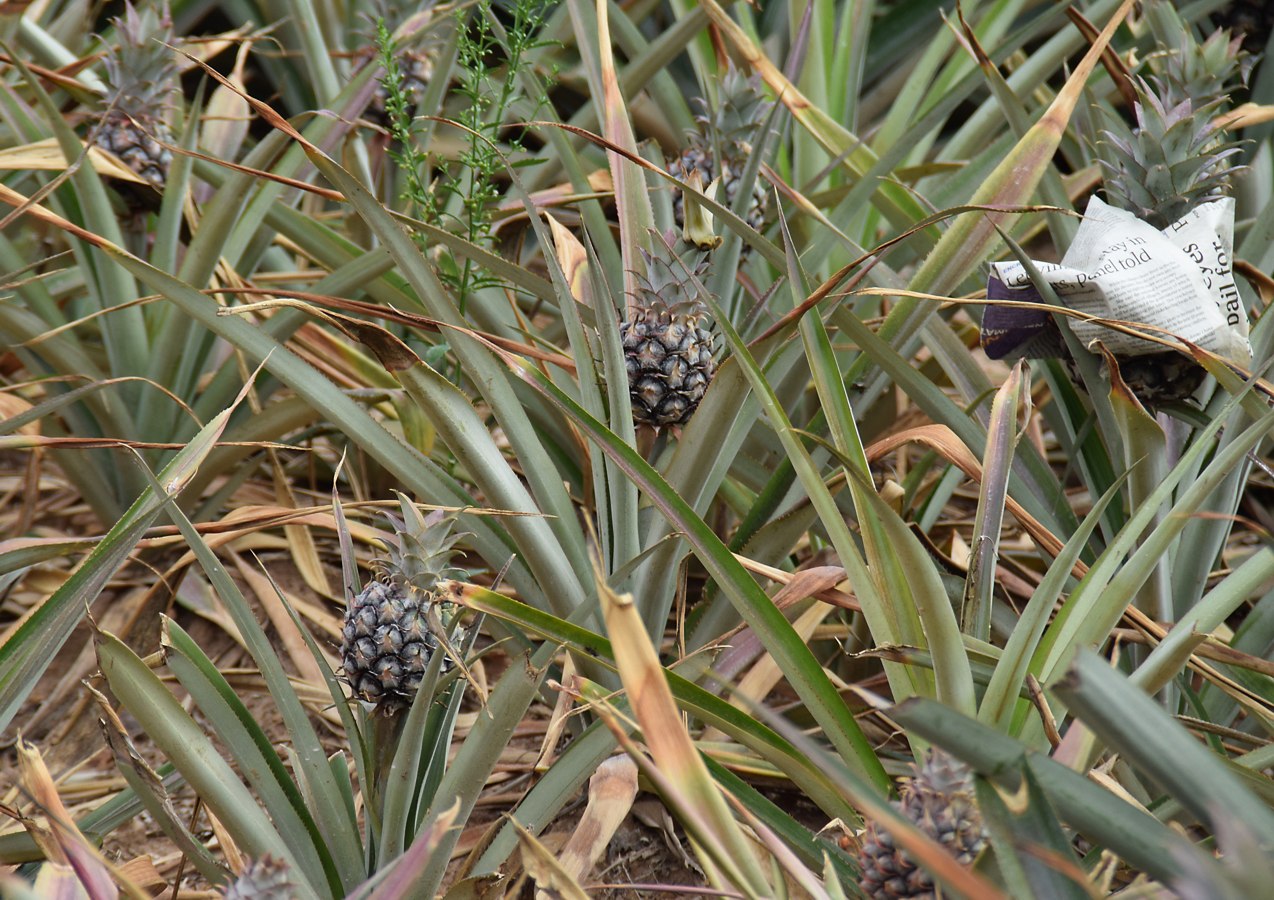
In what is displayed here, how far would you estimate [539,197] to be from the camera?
1.38 meters

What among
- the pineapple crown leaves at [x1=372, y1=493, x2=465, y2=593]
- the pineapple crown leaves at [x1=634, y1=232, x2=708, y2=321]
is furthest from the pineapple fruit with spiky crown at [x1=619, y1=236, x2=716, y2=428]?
the pineapple crown leaves at [x1=372, y1=493, x2=465, y2=593]

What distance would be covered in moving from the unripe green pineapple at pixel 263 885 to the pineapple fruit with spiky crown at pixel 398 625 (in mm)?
180

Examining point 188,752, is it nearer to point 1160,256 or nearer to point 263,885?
point 263,885

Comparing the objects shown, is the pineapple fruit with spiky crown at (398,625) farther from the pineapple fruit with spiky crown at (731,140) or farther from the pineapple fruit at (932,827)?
the pineapple fruit with spiky crown at (731,140)

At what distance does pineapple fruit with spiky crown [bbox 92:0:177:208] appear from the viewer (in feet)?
4.42

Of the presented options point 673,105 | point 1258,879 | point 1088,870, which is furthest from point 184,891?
point 673,105

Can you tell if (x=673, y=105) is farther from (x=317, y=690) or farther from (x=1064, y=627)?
(x=1064, y=627)

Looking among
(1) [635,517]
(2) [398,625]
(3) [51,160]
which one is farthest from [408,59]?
(2) [398,625]

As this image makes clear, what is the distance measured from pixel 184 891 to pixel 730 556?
21.3 inches

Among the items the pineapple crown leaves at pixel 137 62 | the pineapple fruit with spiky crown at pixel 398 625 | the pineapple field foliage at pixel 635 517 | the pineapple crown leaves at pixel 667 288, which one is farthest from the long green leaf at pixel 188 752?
the pineapple crown leaves at pixel 137 62

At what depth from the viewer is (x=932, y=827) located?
611mm

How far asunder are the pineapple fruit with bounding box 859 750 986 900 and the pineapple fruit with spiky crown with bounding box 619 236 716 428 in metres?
0.39

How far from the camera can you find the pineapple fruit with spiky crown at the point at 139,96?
135cm

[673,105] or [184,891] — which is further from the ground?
[673,105]
